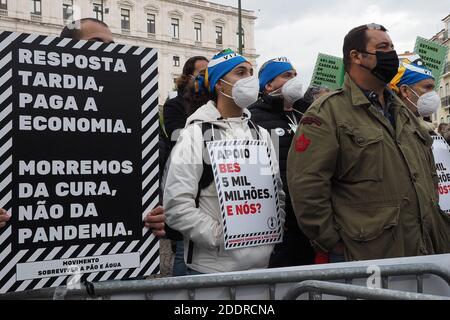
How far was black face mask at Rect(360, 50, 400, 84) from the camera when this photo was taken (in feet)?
9.30

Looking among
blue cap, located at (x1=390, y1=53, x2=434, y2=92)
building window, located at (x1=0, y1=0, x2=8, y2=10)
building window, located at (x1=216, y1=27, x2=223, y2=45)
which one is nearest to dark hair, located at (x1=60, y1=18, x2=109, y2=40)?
blue cap, located at (x1=390, y1=53, x2=434, y2=92)

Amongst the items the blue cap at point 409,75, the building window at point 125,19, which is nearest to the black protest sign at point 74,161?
the blue cap at point 409,75

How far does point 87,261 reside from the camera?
2146 millimetres

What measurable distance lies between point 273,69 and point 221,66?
78 cm

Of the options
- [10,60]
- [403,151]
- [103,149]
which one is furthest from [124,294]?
[403,151]

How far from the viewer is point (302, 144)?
8.71ft

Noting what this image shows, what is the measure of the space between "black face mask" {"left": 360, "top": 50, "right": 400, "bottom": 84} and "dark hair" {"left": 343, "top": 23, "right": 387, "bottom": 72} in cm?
10

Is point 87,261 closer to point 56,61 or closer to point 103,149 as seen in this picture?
point 103,149

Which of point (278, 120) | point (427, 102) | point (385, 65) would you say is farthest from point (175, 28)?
point (385, 65)

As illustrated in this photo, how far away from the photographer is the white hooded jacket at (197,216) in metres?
2.56

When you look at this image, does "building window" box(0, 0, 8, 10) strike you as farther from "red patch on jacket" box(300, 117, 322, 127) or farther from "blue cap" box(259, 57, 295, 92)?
"red patch on jacket" box(300, 117, 322, 127)

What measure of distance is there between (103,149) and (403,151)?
1.56 metres

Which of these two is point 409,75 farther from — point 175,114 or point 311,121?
point 175,114

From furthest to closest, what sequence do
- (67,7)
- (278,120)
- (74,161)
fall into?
(67,7) → (278,120) → (74,161)
